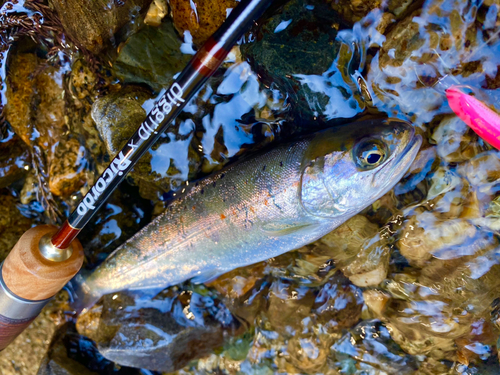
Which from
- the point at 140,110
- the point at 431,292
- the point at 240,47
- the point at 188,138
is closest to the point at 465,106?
the point at 431,292

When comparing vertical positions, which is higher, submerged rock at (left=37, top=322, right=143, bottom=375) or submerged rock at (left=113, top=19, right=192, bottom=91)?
submerged rock at (left=113, top=19, right=192, bottom=91)

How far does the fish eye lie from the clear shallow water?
0.93ft

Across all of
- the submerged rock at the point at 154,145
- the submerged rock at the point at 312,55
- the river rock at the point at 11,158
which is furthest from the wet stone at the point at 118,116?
the river rock at the point at 11,158

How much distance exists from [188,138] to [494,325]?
8.25ft

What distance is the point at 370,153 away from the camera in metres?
1.78

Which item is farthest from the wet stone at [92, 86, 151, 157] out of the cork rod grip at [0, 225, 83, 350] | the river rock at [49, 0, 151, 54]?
the cork rod grip at [0, 225, 83, 350]

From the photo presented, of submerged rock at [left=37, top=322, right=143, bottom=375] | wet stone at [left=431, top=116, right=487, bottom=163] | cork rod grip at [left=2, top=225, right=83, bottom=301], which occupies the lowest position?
submerged rock at [left=37, top=322, right=143, bottom=375]

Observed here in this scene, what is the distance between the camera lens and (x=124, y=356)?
101 inches

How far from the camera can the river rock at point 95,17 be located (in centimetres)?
206

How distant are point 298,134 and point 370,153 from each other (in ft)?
1.69

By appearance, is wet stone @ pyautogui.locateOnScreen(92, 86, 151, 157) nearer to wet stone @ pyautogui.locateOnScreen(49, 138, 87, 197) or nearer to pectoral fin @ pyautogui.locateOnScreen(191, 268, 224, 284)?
wet stone @ pyautogui.locateOnScreen(49, 138, 87, 197)

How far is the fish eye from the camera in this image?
1.77 m

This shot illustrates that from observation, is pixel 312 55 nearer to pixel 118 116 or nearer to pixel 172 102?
pixel 172 102

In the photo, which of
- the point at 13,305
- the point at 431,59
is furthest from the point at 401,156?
the point at 13,305
